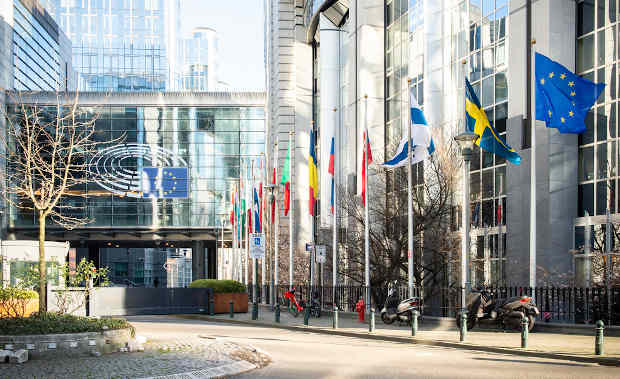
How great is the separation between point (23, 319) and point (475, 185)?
23.3 meters

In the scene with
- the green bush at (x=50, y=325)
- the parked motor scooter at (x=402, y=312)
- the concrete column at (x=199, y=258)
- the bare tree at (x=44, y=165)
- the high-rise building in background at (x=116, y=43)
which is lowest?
the concrete column at (x=199, y=258)

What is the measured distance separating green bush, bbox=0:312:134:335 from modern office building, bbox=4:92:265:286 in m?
63.0

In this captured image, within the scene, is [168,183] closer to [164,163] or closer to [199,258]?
[164,163]

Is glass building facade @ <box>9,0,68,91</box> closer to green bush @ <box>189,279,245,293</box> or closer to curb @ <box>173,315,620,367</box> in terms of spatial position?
green bush @ <box>189,279,245,293</box>

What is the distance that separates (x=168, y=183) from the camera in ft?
271

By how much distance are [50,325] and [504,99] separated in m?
23.3

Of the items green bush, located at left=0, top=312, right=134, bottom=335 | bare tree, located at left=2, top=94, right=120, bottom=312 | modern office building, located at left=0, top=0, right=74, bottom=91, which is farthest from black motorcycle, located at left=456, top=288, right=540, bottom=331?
modern office building, located at left=0, top=0, right=74, bottom=91

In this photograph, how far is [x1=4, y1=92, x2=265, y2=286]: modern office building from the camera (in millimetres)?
81500

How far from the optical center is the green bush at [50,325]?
1673 cm

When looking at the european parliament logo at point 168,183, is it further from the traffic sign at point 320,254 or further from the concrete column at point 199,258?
the traffic sign at point 320,254

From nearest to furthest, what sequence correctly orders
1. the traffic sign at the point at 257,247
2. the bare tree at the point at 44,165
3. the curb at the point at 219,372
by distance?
the curb at the point at 219,372 < the bare tree at the point at 44,165 < the traffic sign at the point at 257,247


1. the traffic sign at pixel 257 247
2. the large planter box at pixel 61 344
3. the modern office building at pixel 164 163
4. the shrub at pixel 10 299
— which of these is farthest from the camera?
the modern office building at pixel 164 163

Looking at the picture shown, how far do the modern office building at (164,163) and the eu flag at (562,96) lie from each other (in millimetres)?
59236

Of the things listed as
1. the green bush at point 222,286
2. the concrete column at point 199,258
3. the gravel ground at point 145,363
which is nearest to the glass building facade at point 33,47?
the concrete column at point 199,258
